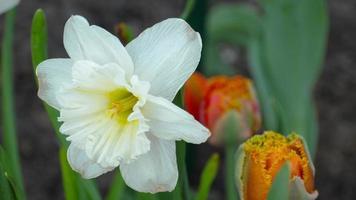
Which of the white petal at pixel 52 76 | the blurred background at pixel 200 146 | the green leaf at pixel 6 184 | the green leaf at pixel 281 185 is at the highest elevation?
the white petal at pixel 52 76

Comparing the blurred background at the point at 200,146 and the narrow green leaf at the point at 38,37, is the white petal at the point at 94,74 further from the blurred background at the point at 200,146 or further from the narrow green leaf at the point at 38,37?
the blurred background at the point at 200,146

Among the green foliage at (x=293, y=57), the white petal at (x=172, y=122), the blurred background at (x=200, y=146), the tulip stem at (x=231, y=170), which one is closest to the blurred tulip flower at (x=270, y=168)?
the white petal at (x=172, y=122)

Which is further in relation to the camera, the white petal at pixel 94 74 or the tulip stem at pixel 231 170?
the tulip stem at pixel 231 170

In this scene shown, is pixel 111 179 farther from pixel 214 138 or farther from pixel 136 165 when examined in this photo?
pixel 136 165

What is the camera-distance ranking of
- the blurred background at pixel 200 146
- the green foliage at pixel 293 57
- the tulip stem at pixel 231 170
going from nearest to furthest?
1. the tulip stem at pixel 231 170
2. the green foliage at pixel 293 57
3. the blurred background at pixel 200 146

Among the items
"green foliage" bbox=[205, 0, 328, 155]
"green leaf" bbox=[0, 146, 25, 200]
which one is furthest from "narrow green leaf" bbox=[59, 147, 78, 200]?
"green foliage" bbox=[205, 0, 328, 155]

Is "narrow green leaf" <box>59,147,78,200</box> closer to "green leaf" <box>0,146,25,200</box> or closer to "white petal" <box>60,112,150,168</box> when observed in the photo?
"green leaf" <box>0,146,25,200</box>

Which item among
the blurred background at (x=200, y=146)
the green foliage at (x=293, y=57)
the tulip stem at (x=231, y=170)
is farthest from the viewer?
the blurred background at (x=200, y=146)
